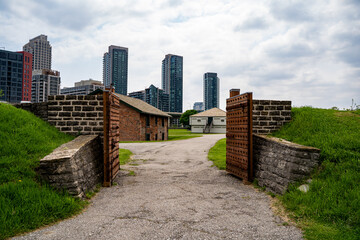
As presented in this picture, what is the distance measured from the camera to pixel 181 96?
18525 cm

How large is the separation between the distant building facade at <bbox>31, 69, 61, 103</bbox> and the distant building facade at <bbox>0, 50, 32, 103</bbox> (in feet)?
45.0

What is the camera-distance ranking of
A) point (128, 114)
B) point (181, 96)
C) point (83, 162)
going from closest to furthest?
point (83, 162), point (128, 114), point (181, 96)

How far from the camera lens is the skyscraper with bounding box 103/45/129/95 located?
597 ft

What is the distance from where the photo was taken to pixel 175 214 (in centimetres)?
489

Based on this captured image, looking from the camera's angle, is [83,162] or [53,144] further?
[53,144]

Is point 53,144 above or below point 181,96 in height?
below

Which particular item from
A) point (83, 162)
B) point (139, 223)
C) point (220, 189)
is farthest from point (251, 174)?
point (83, 162)

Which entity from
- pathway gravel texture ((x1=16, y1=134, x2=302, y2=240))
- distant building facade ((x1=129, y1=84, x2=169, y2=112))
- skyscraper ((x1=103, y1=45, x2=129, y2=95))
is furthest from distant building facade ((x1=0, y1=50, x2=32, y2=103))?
pathway gravel texture ((x1=16, y1=134, x2=302, y2=240))

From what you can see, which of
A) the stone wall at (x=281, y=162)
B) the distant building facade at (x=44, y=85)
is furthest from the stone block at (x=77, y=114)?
the distant building facade at (x=44, y=85)

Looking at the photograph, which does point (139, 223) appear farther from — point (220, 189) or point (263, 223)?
point (220, 189)

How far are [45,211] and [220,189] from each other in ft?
14.9

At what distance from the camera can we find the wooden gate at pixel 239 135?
767 centimetres

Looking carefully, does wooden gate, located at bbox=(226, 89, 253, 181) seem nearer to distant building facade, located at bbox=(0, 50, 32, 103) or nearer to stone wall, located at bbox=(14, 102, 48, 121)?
stone wall, located at bbox=(14, 102, 48, 121)

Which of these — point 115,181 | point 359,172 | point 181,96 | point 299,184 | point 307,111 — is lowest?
point 115,181
